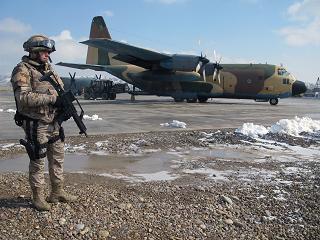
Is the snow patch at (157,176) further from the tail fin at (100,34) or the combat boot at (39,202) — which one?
the tail fin at (100,34)

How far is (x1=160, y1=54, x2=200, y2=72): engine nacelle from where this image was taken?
82.6 feet

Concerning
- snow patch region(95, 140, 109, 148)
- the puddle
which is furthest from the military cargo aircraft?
the puddle

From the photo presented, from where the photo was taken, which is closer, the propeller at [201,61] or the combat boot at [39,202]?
the combat boot at [39,202]

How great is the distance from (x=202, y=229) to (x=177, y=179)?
6.23ft

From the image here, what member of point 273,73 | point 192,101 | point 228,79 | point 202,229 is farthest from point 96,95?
point 202,229

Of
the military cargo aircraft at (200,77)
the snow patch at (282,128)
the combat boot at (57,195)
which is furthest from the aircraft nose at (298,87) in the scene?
the combat boot at (57,195)

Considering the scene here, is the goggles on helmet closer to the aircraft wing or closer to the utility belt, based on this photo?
the utility belt

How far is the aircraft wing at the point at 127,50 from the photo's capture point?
2417cm

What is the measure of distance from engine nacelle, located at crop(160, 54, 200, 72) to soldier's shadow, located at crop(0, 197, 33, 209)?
21.3 m

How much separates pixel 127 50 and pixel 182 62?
3655 millimetres

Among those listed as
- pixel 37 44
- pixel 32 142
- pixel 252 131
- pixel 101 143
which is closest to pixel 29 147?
pixel 32 142

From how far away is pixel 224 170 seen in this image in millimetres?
6750

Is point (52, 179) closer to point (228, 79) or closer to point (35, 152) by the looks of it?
point (35, 152)

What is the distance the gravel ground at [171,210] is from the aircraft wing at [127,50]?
62.5 feet
